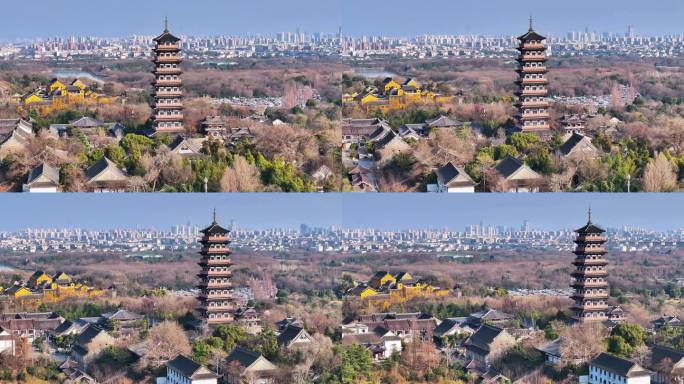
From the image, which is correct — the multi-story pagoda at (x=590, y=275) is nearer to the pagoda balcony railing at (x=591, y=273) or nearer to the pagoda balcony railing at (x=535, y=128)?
the pagoda balcony railing at (x=591, y=273)

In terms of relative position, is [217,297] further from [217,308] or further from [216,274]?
[216,274]

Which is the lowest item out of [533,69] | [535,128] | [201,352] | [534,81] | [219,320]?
[201,352]

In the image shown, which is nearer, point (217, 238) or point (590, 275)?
point (217, 238)

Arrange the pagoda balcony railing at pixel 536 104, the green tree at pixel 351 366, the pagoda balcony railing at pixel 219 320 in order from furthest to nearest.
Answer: the pagoda balcony railing at pixel 536 104, the pagoda balcony railing at pixel 219 320, the green tree at pixel 351 366

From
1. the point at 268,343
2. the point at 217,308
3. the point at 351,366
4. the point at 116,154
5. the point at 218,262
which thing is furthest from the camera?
the point at 218,262

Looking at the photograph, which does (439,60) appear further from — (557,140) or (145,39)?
(145,39)

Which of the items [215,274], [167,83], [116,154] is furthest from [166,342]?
[167,83]

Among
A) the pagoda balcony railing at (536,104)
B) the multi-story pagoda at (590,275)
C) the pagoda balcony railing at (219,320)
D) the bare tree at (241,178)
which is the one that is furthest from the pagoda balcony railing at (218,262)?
the multi-story pagoda at (590,275)
